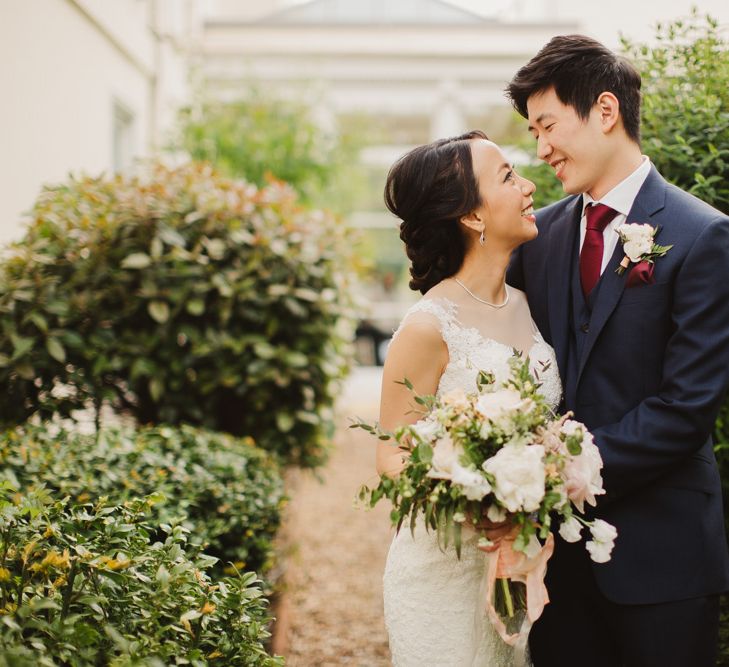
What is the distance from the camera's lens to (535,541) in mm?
2117

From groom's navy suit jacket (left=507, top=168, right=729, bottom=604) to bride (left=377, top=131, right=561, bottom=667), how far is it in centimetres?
23

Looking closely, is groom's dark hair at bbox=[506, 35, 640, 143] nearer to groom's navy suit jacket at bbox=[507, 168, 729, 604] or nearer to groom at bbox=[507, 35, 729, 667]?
groom at bbox=[507, 35, 729, 667]

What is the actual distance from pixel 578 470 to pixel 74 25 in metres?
7.44

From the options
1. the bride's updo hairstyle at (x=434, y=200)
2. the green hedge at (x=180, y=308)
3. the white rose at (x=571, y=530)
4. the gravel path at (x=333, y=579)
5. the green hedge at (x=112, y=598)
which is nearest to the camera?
the green hedge at (x=112, y=598)

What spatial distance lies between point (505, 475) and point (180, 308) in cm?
350

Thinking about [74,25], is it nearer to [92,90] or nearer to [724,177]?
[92,90]

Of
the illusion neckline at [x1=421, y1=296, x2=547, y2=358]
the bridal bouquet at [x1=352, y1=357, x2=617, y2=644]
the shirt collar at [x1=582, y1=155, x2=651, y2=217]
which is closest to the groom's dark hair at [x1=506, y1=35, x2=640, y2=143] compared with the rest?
the shirt collar at [x1=582, y1=155, x2=651, y2=217]

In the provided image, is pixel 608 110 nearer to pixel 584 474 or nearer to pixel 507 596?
pixel 584 474

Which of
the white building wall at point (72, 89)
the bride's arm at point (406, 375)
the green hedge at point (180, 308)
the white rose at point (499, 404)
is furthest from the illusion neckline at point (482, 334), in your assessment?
the white building wall at point (72, 89)

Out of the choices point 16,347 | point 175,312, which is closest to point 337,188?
point 175,312

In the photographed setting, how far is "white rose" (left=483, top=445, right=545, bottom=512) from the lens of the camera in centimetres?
195

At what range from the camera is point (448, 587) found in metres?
2.52

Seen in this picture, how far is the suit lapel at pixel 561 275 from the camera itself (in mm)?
2605

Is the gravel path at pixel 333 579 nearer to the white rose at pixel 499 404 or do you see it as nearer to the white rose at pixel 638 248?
the white rose at pixel 499 404
